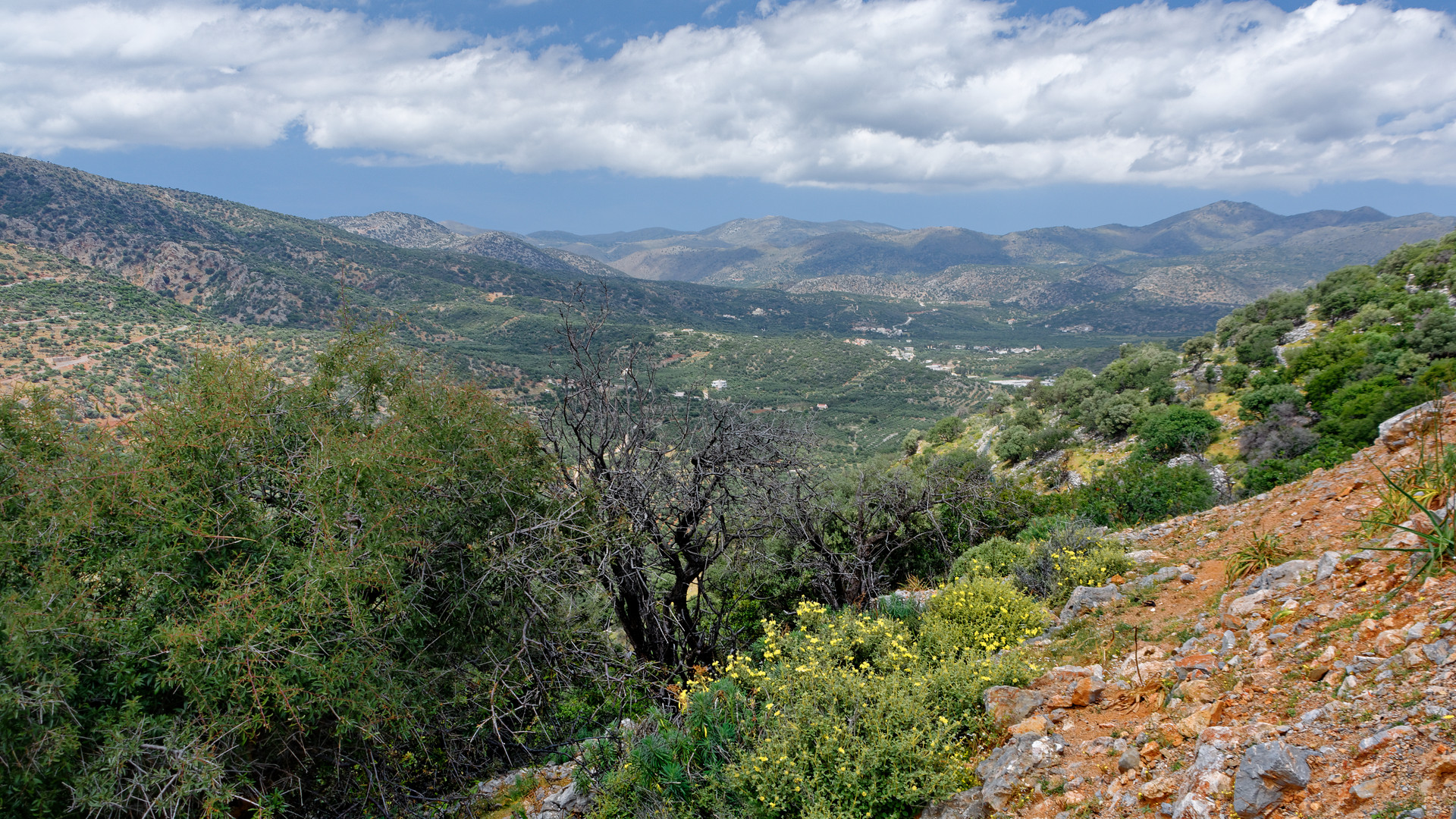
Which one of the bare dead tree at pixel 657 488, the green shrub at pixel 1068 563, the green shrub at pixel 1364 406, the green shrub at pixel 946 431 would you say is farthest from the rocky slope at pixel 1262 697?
the green shrub at pixel 946 431

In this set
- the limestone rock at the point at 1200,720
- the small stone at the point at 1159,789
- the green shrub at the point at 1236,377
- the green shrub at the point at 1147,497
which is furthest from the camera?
the green shrub at the point at 1236,377

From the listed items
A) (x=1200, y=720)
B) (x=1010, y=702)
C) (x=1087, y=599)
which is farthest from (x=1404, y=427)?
(x=1010, y=702)

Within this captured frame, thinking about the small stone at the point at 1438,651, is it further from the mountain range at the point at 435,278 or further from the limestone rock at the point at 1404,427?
the mountain range at the point at 435,278

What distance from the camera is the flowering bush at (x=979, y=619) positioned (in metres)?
6.27

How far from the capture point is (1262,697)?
12.5 ft

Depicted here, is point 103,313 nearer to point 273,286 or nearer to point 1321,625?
point 273,286

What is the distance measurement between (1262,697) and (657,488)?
5.68 metres

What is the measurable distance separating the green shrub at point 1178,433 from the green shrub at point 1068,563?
7.89 m

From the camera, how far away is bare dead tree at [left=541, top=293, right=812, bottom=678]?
23.8 ft

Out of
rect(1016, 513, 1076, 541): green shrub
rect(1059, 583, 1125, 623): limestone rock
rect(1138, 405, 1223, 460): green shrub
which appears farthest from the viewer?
rect(1138, 405, 1223, 460): green shrub

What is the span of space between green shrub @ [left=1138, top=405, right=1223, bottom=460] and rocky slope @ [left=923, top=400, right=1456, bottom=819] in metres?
8.76

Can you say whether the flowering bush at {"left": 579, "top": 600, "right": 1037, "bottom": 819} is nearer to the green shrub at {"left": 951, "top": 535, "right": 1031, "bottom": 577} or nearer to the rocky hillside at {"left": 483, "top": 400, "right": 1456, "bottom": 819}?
the rocky hillside at {"left": 483, "top": 400, "right": 1456, "bottom": 819}

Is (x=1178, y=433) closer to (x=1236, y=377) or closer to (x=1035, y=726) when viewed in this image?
(x=1236, y=377)

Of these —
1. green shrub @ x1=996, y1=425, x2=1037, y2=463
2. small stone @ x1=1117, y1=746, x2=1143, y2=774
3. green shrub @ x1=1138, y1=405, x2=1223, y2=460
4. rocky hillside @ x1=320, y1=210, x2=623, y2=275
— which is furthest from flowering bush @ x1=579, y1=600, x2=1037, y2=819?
rocky hillside @ x1=320, y1=210, x2=623, y2=275
